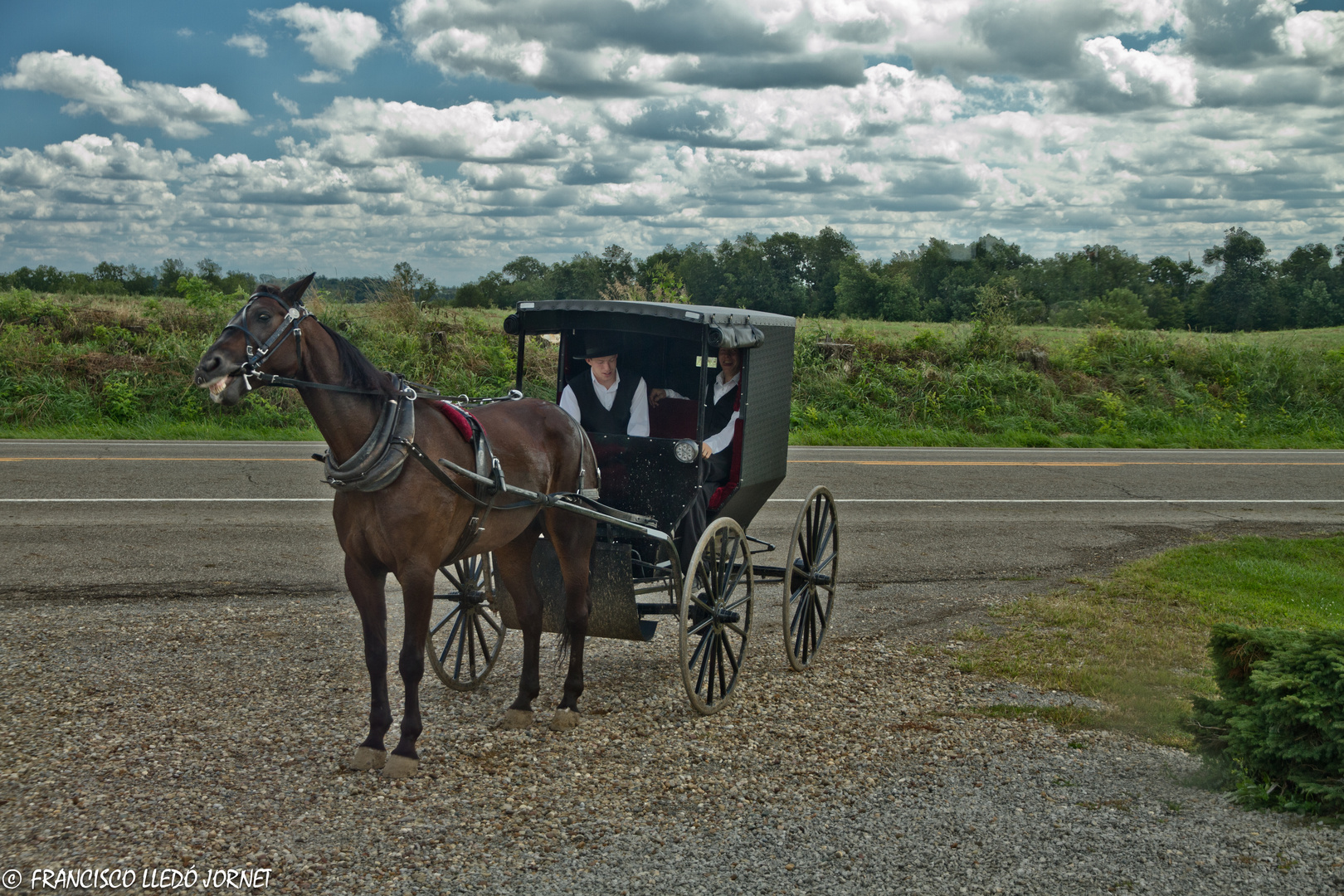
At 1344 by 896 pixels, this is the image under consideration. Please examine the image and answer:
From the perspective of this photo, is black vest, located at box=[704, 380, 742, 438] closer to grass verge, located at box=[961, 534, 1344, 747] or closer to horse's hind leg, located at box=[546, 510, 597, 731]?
horse's hind leg, located at box=[546, 510, 597, 731]

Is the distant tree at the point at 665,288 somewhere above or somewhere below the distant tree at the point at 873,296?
below

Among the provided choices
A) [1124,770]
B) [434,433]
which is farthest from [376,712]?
[1124,770]

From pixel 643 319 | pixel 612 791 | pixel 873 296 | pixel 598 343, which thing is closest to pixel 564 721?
pixel 612 791

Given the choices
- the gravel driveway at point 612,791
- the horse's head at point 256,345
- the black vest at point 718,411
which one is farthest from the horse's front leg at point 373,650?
the black vest at point 718,411

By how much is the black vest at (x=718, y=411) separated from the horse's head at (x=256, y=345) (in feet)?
9.72

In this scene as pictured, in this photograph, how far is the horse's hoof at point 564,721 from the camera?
5418 mm

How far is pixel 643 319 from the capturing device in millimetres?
6266

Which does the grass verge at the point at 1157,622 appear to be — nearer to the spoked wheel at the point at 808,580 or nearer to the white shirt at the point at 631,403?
the spoked wheel at the point at 808,580

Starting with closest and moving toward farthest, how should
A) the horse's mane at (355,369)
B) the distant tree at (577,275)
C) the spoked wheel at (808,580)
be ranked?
the horse's mane at (355,369) < the spoked wheel at (808,580) < the distant tree at (577,275)

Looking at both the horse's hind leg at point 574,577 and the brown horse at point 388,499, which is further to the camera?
the horse's hind leg at point 574,577

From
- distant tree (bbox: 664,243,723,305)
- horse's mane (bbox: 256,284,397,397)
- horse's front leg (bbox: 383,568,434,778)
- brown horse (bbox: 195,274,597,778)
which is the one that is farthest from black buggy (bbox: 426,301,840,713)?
distant tree (bbox: 664,243,723,305)

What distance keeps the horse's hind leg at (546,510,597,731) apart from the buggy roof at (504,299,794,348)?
1.31 m

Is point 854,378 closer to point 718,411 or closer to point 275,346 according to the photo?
point 718,411

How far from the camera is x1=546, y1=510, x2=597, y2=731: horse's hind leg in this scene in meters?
5.61
